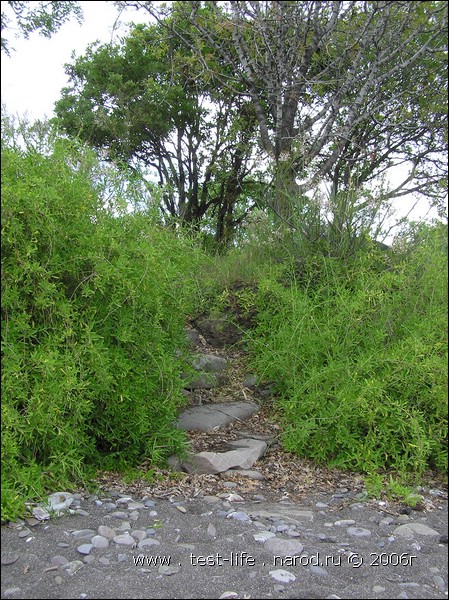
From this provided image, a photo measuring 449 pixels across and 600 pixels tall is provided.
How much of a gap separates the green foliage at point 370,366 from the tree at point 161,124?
469 cm

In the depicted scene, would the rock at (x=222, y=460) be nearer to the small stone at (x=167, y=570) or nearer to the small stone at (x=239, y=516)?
the small stone at (x=239, y=516)

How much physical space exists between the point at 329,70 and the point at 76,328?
12.6 feet

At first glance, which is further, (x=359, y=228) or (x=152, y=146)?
(x=152, y=146)

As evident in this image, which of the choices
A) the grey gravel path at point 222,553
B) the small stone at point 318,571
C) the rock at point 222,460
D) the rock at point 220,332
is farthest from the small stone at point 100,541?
the rock at point 220,332

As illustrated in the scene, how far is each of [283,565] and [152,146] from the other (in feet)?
30.7

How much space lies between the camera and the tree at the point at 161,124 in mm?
9570

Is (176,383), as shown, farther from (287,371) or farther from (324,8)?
(324,8)

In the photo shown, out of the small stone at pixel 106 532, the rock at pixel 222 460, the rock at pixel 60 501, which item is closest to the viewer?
the small stone at pixel 106 532

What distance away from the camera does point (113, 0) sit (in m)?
2.67

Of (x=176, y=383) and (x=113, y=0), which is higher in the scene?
(x=113, y=0)

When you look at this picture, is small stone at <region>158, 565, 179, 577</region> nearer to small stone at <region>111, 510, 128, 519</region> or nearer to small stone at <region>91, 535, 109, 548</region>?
small stone at <region>91, 535, 109, 548</region>

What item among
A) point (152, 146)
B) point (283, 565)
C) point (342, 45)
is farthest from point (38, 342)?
point (152, 146)

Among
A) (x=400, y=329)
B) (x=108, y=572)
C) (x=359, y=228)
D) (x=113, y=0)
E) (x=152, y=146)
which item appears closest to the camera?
(x=108, y=572)

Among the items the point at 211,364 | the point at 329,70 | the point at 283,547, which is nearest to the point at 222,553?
the point at 283,547
